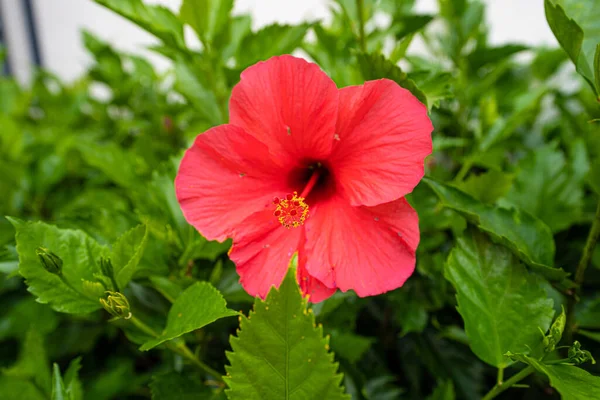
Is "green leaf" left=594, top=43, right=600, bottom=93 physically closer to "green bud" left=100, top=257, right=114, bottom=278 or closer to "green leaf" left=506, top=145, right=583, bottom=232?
"green leaf" left=506, top=145, right=583, bottom=232

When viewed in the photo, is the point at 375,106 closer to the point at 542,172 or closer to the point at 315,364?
the point at 315,364

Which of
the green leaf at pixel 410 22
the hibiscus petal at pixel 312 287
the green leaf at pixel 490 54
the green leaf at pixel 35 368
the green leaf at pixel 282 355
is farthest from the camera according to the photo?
the green leaf at pixel 490 54

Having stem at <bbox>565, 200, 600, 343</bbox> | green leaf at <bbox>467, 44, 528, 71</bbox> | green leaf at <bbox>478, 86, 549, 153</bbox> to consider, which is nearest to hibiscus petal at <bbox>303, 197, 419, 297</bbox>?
stem at <bbox>565, 200, 600, 343</bbox>

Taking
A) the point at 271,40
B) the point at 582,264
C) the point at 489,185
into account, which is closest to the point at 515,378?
the point at 582,264

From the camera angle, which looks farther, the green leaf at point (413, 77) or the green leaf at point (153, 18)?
the green leaf at point (153, 18)

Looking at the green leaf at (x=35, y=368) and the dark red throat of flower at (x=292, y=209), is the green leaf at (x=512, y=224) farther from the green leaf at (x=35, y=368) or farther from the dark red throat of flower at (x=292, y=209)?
the green leaf at (x=35, y=368)

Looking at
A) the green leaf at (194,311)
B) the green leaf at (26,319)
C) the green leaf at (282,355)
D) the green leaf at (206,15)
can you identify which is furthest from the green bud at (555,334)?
the green leaf at (26,319)

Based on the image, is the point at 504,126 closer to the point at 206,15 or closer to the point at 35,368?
the point at 206,15

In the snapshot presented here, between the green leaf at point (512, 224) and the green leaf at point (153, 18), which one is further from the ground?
the green leaf at point (153, 18)
